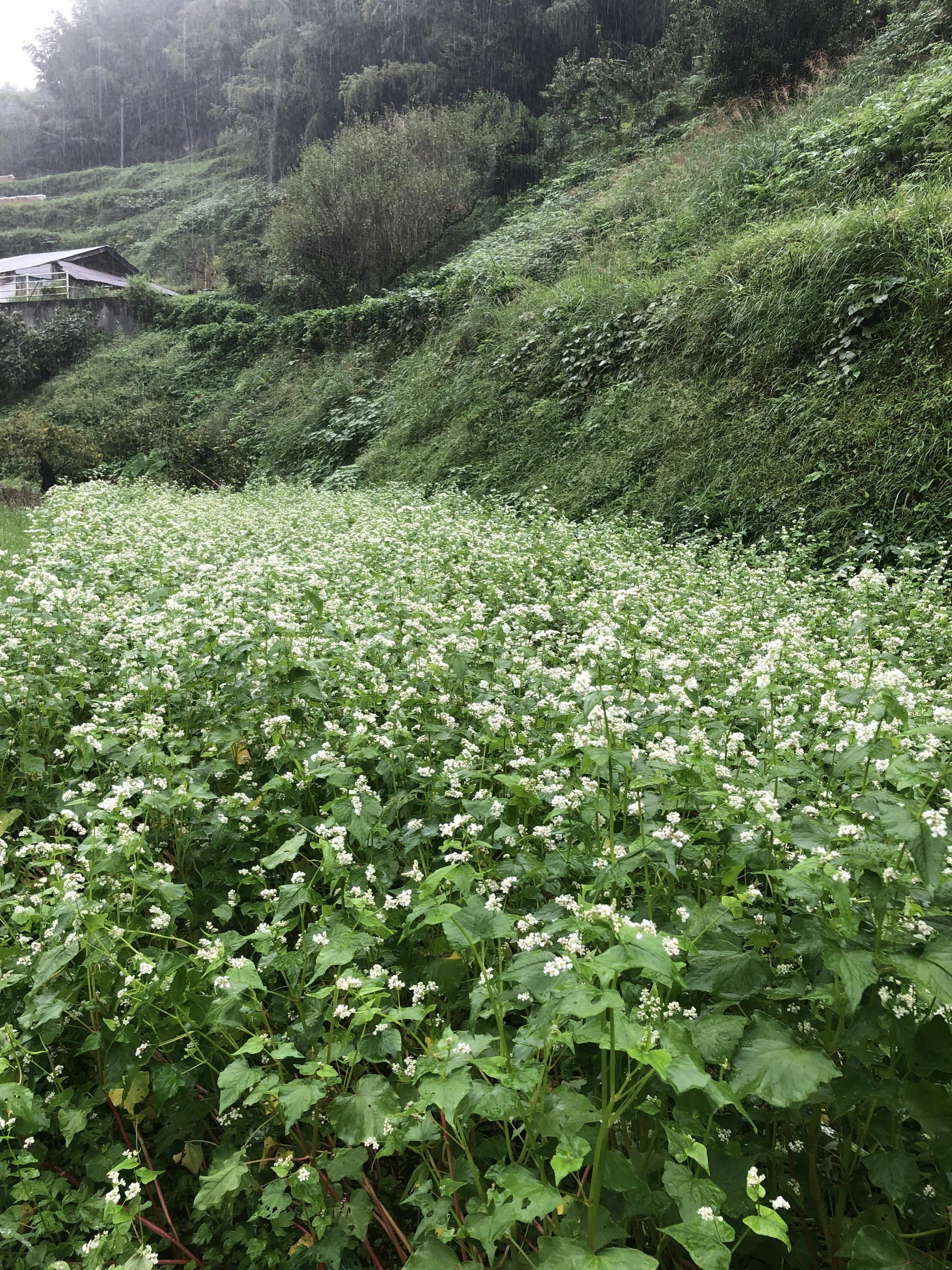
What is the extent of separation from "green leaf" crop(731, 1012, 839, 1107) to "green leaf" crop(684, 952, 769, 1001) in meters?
0.06

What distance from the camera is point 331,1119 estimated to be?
1833mm

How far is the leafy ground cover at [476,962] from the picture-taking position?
1586 millimetres

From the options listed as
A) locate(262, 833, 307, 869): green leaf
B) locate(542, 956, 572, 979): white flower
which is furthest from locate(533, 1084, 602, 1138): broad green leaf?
locate(262, 833, 307, 869): green leaf

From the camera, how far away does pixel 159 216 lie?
49500 mm

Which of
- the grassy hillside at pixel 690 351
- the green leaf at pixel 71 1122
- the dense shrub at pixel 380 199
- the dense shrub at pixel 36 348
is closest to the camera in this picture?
the green leaf at pixel 71 1122

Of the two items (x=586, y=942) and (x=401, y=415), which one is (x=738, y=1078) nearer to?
(x=586, y=942)

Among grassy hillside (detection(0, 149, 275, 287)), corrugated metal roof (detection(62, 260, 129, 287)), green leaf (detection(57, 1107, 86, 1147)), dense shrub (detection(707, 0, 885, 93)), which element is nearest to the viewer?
green leaf (detection(57, 1107, 86, 1147))

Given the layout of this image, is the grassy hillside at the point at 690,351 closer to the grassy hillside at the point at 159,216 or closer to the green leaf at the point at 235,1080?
the green leaf at the point at 235,1080

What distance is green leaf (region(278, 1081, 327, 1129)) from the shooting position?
176cm

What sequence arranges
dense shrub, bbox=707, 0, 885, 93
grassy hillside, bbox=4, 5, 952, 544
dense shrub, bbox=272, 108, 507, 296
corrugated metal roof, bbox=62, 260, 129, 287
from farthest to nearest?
corrugated metal roof, bbox=62, 260, 129, 287
dense shrub, bbox=272, 108, 507, 296
dense shrub, bbox=707, 0, 885, 93
grassy hillside, bbox=4, 5, 952, 544

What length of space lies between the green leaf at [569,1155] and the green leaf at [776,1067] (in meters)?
0.33

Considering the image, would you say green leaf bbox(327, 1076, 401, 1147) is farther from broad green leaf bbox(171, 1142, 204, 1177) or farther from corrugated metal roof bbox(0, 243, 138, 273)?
corrugated metal roof bbox(0, 243, 138, 273)

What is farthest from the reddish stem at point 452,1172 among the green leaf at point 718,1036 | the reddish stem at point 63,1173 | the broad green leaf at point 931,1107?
the reddish stem at point 63,1173

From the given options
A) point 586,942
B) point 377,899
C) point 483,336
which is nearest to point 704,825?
point 586,942
